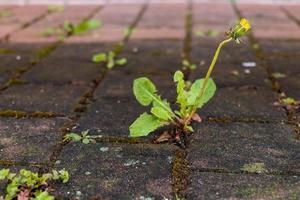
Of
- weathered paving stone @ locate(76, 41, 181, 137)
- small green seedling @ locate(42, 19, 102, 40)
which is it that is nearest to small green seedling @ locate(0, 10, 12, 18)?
small green seedling @ locate(42, 19, 102, 40)

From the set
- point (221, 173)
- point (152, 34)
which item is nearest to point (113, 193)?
point (221, 173)

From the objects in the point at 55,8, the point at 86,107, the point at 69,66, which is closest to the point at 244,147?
the point at 86,107

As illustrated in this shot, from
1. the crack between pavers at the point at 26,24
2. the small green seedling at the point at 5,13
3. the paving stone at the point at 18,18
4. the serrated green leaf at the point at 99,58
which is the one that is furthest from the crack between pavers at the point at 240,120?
the small green seedling at the point at 5,13

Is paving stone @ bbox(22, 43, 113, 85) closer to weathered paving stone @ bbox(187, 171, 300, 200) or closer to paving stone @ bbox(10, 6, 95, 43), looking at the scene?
paving stone @ bbox(10, 6, 95, 43)

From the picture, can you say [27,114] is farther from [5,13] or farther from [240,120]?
[5,13]

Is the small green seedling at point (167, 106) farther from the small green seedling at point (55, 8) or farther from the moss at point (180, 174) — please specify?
the small green seedling at point (55, 8)

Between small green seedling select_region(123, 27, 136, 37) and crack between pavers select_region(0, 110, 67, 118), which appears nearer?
crack between pavers select_region(0, 110, 67, 118)

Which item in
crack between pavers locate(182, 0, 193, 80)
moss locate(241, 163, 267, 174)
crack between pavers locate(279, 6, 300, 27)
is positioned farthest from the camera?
crack between pavers locate(279, 6, 300, 27)
